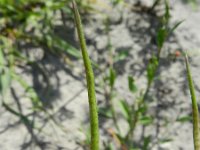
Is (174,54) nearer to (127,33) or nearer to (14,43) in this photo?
(127,33)

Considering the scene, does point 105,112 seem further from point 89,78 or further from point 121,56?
point 89,78

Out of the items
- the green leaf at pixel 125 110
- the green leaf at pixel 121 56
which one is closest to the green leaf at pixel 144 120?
the green leaf at pixel 125 110

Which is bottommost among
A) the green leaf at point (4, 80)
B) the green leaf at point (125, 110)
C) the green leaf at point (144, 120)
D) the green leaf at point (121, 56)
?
the green leaf at point (144, 120)

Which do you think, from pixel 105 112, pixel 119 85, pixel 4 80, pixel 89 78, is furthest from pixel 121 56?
pixel 89 78

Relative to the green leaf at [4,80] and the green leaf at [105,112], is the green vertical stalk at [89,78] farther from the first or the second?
the green leaf at [4,80]

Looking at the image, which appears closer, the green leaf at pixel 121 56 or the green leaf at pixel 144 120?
the green leaf at pixel 144 120

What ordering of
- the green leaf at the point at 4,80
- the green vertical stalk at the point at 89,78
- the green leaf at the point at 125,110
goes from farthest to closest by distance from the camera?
1. the green leaf at the point at 4,80
2. the green leaf at the point at 125,110
3. the green vertical stalk at the point at 89,78

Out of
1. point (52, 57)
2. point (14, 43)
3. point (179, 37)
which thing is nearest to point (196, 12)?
point (179, 37)

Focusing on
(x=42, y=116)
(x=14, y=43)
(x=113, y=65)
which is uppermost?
Answer: (x=14, y=43)
